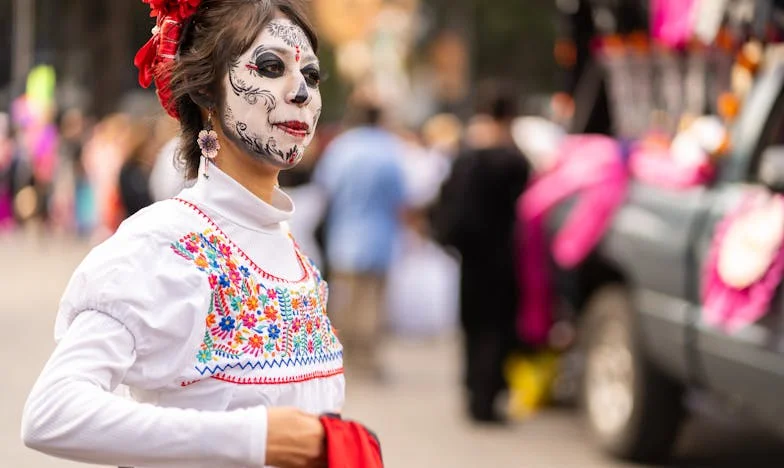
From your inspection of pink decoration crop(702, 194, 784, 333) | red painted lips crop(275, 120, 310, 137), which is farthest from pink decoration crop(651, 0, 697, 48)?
red painted lips crop(275, 120, 310, 137)

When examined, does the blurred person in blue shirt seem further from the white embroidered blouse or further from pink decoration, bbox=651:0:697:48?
the white embroidered blouse

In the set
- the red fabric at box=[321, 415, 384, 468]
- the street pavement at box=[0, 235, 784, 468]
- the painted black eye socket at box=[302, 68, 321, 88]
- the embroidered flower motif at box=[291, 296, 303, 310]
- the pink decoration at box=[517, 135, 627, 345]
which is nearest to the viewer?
the red fabric at box=[321, 415, 384, 468]

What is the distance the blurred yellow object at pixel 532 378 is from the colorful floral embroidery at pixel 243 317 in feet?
23.6

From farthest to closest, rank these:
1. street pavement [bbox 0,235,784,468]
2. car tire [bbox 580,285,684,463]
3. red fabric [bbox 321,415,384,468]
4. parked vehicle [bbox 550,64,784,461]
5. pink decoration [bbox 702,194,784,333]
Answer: street pavement [bbox 0,235,784,468]
car tire [bbox 580,285,684,463]
parked vehicle [bbox 550,64,784,461]
pink decoration [bbox 702,194,784,333]
red fabric [bbox 321,415,384,468]

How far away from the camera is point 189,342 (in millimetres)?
2389

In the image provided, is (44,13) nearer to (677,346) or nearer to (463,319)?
(463,319)

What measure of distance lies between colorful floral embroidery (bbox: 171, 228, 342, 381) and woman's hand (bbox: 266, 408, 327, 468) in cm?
19

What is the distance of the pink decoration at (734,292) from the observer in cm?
595

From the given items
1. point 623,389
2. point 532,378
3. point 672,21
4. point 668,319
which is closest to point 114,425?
point 668,319

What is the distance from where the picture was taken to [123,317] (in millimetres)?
2320

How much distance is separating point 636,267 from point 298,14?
5.22m

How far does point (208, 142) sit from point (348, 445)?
2.16ft

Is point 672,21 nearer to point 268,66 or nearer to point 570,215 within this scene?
point 570,215

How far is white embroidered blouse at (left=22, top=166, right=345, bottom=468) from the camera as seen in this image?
2.23 meters
